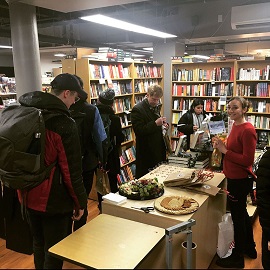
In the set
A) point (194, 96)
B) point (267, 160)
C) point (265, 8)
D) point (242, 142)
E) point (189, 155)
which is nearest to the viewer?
point (267, 160)

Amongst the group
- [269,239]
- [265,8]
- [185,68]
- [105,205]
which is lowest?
[269,239]

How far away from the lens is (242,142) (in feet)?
8.02

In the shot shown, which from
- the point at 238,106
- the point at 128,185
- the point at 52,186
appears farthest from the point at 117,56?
the point at 52,186

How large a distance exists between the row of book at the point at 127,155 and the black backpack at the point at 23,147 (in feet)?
11.1

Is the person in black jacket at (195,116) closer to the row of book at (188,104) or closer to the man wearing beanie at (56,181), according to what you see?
the row of book at (188,104)

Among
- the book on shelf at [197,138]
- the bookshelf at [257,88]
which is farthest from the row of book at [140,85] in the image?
the book on shelf at [197,138]

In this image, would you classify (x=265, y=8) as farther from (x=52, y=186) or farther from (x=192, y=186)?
(x=52, y=186)

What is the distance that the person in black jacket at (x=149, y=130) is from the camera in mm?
3354

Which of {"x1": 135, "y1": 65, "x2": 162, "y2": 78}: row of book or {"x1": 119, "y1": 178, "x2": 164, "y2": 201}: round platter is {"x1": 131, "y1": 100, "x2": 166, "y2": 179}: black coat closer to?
{"x1": 119, "y1": 178, "x2": 164, "y2": 201}: round platter

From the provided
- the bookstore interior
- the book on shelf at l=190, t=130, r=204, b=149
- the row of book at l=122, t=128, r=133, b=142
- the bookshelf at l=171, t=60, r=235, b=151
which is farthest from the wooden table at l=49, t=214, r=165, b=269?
the bookshelf at l=171, t=60, r=235, b=151

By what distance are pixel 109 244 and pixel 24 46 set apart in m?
3.20

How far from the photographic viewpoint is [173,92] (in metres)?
6.32

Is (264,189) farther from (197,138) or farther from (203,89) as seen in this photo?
(203,89)

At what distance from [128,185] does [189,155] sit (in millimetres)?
1241
